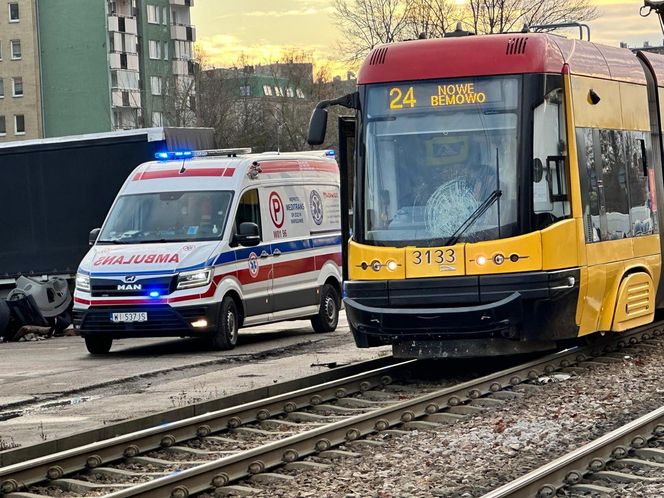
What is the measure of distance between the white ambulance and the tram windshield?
5130 millimetres

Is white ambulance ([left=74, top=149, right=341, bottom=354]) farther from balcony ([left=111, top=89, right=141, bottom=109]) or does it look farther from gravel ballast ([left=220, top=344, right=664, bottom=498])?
balcony ([left=111, top=89, right=141, bottom=109])

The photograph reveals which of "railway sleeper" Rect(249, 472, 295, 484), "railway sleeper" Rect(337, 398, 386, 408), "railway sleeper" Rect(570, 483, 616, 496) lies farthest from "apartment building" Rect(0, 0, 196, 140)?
"railway sleeper" Rect(570, 483, 616, 496)

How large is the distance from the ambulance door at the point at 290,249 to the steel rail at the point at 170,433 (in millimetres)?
6390

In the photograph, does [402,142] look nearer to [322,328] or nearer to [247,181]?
[247,181]

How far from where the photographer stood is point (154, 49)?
106562mm

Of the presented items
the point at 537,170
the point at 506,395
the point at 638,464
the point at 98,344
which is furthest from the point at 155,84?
the point at 638,464

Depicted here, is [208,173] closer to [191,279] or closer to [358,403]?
[191,279]

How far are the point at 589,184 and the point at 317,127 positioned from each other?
277 cm

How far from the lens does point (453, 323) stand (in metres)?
13.8

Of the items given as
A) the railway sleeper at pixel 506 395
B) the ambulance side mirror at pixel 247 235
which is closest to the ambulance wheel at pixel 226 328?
the ambulance side mirror at pixel 247 235

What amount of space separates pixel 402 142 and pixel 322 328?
8.46m

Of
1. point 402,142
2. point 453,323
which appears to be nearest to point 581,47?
point 402,142

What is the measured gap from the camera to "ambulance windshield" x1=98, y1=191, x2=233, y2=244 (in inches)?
773

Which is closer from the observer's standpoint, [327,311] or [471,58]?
Result: [471,58]
